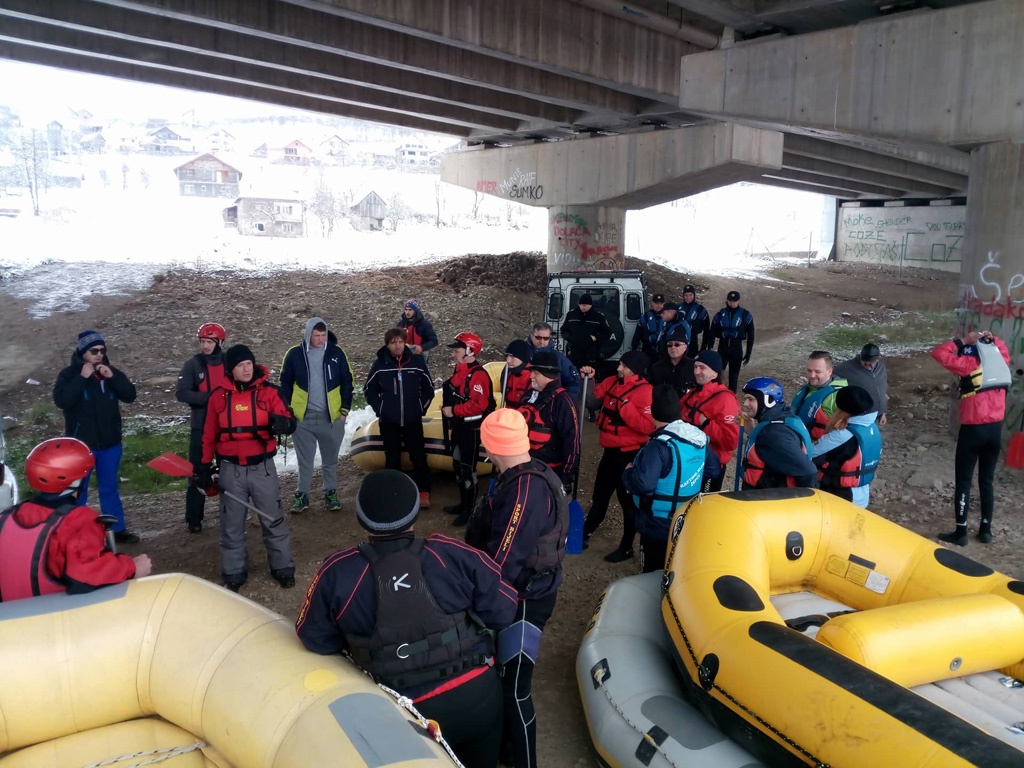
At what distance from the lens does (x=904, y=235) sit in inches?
1243

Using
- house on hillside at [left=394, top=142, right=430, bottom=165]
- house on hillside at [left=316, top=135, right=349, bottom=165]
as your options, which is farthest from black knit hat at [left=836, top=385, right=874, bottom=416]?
house on hillside at [left=394, top=142, right=430, bottom=165]

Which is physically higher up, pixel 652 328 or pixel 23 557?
pixel 652 328

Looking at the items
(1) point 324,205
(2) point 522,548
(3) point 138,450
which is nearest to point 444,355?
(3) point 138,450

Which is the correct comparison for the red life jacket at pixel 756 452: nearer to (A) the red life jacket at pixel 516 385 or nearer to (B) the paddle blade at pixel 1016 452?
(A) the red life jacket at pixel 516 385

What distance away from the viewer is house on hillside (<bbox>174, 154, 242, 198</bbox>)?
58938mm

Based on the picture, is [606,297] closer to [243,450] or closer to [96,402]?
[243,450]

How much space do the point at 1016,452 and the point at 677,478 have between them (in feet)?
17.5

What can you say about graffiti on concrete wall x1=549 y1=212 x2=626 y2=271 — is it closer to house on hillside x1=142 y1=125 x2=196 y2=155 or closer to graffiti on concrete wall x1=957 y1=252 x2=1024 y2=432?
graffiti on concrete wall x1=957 y1=252 x2=1024 y2=432

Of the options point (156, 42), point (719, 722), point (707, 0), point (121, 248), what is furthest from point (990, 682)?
point (121, 248)

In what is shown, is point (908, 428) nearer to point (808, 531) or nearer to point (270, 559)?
point (808, 531)

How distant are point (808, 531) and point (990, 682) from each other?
1078mm

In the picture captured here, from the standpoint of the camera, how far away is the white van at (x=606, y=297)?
10.4 metres

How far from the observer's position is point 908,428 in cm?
921

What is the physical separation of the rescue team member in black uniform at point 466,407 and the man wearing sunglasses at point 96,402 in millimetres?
2613
